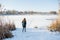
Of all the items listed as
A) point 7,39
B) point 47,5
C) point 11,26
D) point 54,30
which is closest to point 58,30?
point 54,30

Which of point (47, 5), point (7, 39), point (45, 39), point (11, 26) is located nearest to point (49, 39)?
point (45, 39)

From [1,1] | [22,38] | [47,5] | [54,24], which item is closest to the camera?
[22,38]

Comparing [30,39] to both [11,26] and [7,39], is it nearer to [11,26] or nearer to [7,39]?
[7,39]

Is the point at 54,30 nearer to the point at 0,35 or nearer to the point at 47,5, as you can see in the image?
the point at 0,35

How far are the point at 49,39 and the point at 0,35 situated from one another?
95.4 inches

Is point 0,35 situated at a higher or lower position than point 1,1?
lower

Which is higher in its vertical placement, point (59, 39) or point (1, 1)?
point (1, 1)

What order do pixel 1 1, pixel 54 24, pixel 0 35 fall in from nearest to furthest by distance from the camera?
1. pixel 0 35
2. pixel 1 1
3. pixel 54 24

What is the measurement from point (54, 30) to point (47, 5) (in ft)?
55.5

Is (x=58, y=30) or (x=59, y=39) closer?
(x=59, y=39)

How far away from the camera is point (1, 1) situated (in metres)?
14.8

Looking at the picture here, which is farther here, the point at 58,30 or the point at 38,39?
the point at 58,30

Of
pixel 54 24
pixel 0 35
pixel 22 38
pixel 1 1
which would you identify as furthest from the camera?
pixel 54 24

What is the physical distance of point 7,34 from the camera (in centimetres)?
1255
